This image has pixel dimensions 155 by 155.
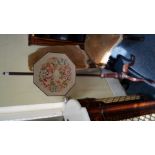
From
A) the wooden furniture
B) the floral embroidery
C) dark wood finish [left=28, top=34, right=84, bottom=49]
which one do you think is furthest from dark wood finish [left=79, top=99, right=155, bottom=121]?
dark wood finish [left=28, top=34, right=84, bottom=49]

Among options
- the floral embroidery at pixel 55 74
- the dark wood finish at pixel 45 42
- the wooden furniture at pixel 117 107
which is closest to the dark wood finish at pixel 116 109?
the wooden furniture at pixel 117 107

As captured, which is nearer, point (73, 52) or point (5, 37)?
point (5, 37)

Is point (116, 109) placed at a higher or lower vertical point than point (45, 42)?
lower

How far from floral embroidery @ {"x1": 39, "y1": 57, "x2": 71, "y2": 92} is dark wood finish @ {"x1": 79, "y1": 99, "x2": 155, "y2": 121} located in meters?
0.12

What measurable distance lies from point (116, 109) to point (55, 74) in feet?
1.08

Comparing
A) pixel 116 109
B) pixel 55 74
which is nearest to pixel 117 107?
pixel 116 109

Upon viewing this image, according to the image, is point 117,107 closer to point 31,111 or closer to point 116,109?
point 116,109

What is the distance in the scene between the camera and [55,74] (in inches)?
48.0
